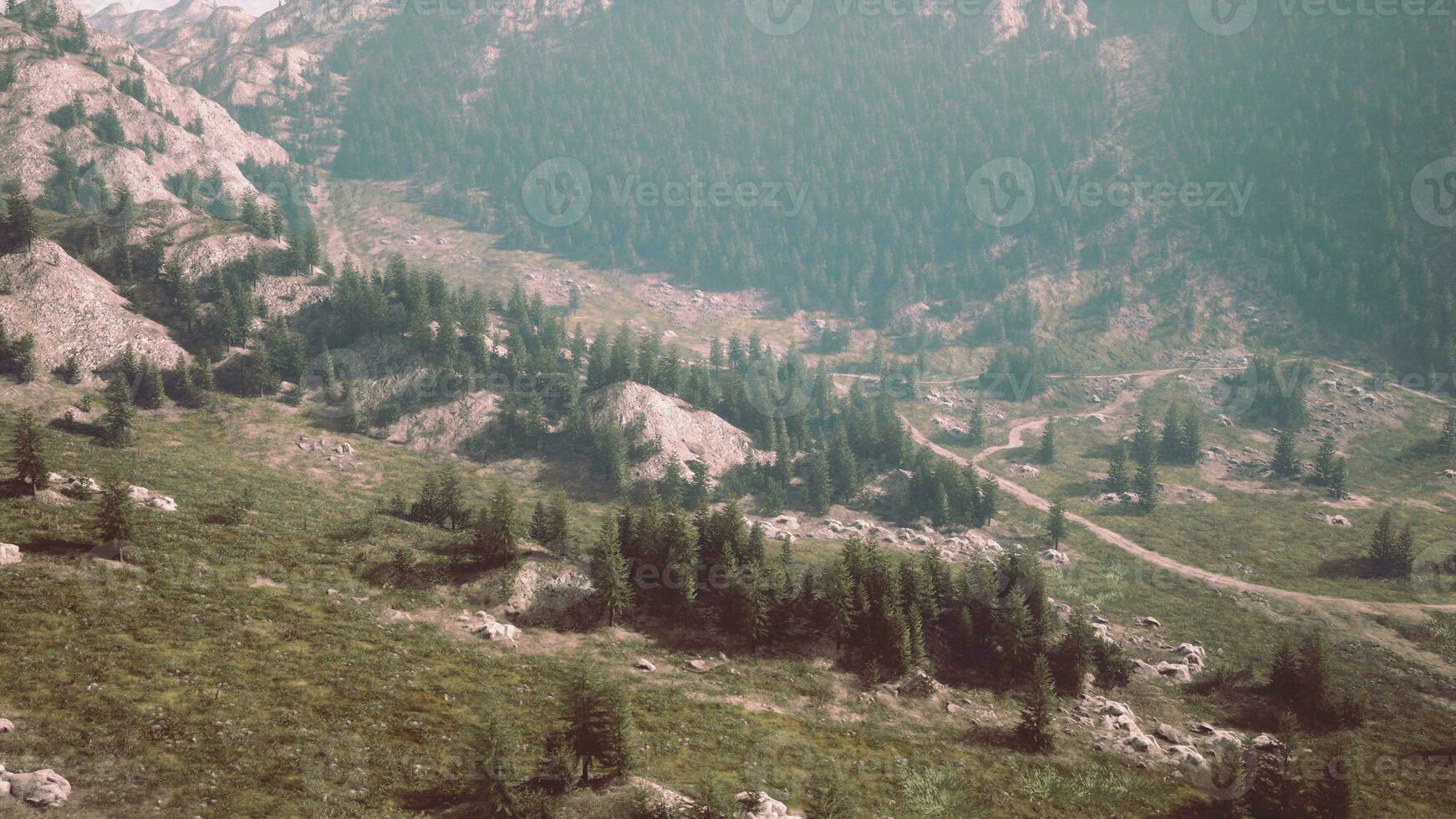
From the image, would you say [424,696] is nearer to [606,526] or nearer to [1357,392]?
[606,526]

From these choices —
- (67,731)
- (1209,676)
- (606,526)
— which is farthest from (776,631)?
(67,731)

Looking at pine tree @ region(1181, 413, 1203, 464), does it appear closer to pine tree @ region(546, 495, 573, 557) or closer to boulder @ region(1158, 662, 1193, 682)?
boulder @ region(1158, 662, 1193, 682)

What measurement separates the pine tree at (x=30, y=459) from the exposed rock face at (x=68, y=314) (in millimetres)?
60560

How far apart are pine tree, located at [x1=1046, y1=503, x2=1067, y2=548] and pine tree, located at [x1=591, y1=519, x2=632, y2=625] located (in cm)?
9288

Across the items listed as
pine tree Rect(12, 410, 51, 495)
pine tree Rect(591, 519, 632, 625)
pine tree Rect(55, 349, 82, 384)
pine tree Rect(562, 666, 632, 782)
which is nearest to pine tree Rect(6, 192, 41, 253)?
pine tree Rect(55, 349, 82, 384)

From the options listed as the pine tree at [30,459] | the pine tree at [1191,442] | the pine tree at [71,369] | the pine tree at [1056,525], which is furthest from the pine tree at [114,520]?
the pine tree at [1191,442]

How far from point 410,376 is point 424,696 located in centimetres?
11068

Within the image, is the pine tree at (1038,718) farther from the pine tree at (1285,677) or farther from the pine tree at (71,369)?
the pine tree at (71,369)

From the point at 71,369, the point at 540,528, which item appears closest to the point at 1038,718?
the point at 540,528

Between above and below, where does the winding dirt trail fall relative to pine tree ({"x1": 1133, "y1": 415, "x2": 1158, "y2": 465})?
below

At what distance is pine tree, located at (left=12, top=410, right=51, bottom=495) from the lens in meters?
66.7

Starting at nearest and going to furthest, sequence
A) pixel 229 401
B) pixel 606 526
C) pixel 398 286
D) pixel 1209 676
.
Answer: pixel 606 526 → pixel 1209 676 → pixel 229 401 → pixel 398 286

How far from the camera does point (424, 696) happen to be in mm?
54938

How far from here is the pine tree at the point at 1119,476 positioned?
526 feet
